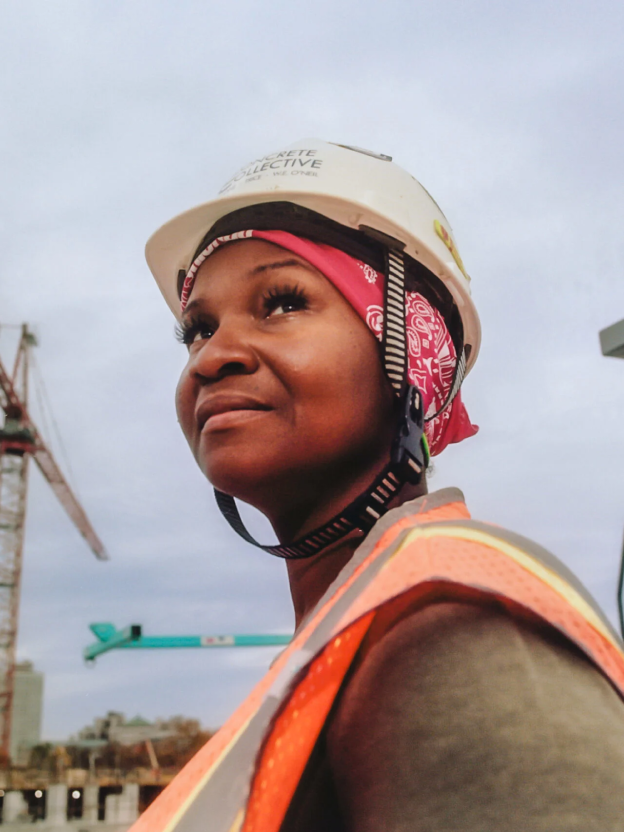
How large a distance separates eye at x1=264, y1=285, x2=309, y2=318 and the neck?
0.55 meters

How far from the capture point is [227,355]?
1990mm

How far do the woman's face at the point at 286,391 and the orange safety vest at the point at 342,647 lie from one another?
2.19 ft

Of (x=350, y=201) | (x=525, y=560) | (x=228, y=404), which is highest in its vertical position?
(x=350, y=201)

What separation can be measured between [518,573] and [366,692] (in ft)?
0.97

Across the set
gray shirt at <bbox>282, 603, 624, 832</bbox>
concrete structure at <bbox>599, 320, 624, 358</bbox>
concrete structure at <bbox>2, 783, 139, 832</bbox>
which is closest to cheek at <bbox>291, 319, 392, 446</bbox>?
gray shirt at <bbox>282, 603, 624, 832</bbox>

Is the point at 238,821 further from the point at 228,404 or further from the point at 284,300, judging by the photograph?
the point at 284,300

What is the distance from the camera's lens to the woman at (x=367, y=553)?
1035 mm

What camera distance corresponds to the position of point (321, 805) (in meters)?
1.29

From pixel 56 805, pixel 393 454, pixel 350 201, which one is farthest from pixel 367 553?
pixel 56 805

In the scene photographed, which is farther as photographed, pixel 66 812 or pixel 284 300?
pixel 66 812

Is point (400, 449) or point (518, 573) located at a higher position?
point (400, 449)

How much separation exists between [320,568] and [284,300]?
0.71 metres

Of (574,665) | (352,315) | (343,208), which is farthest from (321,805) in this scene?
(343,208)

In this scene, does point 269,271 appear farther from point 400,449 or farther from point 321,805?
point 321,805
